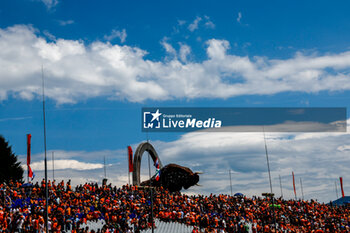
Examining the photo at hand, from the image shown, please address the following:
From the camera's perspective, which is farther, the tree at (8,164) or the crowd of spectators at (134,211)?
the tree at (8,164)

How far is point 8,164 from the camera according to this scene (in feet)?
165

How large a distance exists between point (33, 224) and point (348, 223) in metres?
35.6

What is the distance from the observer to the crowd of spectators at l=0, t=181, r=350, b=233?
2169 cm

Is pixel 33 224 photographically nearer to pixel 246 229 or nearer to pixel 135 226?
pixel 135 226

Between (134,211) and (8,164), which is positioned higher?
(8,164)

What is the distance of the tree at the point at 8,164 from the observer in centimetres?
4884

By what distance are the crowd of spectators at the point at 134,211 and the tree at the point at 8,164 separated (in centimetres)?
2158

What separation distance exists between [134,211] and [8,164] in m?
28.7

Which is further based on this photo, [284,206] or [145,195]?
[284,206]

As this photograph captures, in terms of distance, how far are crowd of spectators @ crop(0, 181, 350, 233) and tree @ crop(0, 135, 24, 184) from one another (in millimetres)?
21583

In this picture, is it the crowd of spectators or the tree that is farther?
the tree

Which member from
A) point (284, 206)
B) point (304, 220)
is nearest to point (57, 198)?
point (304, 220)

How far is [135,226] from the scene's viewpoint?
86.5 ft

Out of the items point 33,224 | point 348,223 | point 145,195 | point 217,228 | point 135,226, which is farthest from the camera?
point 348,223
